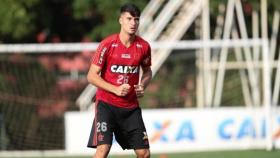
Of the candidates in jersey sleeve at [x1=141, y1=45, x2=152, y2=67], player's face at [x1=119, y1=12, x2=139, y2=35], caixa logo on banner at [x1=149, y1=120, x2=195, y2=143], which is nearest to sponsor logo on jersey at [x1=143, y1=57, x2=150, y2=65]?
jersey sleeve at [x1=141, y1=45, x2=152, y2=67]

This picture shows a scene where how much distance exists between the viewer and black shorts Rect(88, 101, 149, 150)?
402 inches

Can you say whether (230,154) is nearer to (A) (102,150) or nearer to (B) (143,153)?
(B) (143,153)

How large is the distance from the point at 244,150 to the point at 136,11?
876 centimetres

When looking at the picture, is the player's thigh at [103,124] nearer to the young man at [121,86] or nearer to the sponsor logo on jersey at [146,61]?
the young man at [121,86]

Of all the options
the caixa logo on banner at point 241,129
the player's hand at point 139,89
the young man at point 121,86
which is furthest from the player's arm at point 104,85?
the caixa logo on banner at point 241,129

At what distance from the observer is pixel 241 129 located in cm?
1875

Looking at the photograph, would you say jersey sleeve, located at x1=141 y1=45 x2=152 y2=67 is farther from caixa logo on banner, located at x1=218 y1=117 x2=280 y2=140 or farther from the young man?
caixa logo on banner, located at x1=218 y1=117 x2=280 y2=140

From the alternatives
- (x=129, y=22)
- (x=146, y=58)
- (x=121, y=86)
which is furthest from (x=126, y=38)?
(x=121, y=86)

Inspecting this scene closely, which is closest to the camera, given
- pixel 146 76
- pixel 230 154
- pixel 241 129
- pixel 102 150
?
pixel 102 150

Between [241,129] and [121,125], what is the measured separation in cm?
871

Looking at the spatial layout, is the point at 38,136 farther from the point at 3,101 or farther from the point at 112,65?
the point at 112,65

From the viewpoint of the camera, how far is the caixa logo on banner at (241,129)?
18.7 metres

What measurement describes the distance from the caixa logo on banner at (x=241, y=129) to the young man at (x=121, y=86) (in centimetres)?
850

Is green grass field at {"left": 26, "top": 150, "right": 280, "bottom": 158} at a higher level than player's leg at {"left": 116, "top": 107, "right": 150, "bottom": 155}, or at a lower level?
lower
